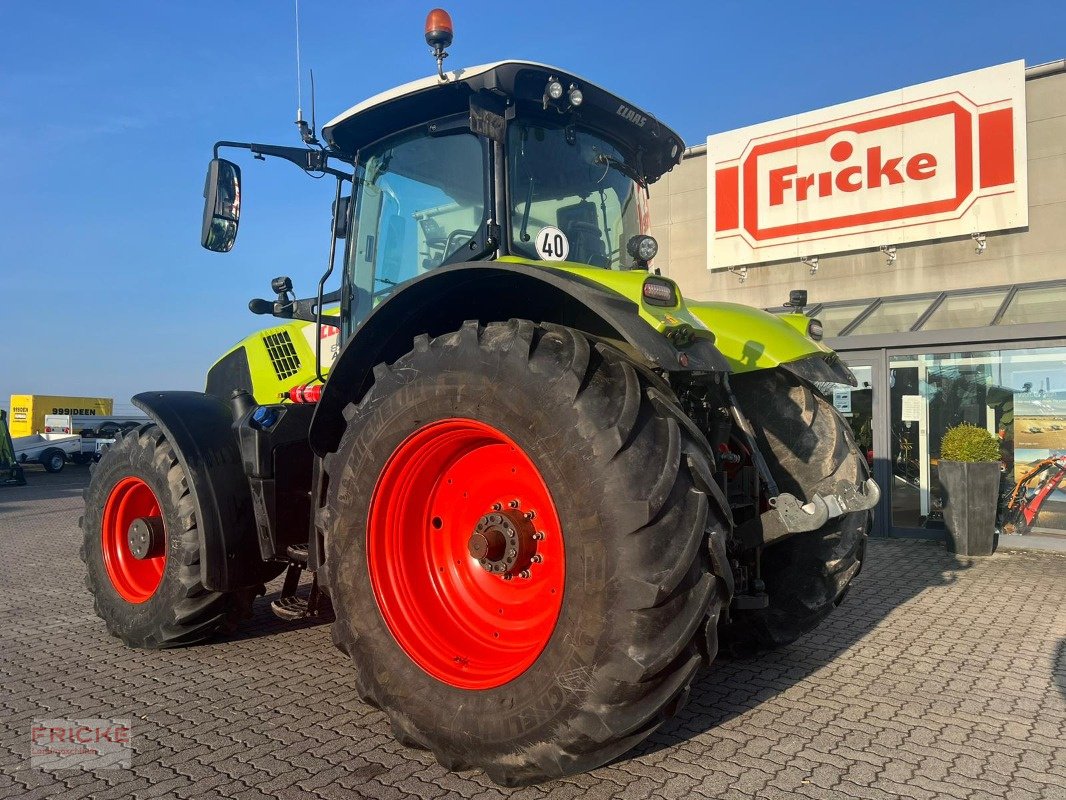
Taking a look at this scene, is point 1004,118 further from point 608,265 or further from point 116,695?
point 116,695

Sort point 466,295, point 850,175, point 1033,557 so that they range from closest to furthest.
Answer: point 466,295 → point 1033,557 → point 850,175

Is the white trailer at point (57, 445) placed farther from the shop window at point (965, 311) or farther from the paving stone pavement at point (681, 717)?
the shop window at point (965, 311)

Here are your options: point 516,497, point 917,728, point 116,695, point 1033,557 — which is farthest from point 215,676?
point 1033,557

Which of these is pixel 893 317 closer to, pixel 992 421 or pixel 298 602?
pixel 992 421

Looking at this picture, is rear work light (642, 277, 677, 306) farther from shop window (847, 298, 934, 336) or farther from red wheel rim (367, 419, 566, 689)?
shop window (847, 298, 934, 336)

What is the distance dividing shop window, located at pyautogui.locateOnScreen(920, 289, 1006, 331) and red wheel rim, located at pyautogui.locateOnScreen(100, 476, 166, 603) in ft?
26.8

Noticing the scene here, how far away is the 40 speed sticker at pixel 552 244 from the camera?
A: 356 centimetres

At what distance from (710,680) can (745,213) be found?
10.1m

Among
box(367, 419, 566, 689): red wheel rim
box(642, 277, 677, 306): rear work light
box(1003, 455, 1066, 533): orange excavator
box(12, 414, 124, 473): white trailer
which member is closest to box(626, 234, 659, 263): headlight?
box(642, 277, 677, 306): rear work light

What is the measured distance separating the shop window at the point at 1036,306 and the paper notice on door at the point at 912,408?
123 centimetres

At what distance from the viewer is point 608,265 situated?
3984 mm

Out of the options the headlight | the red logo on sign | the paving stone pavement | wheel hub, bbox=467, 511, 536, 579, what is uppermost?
the red logo on sign

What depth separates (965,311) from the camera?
924 centimetres

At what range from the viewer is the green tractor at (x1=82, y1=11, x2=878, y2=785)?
2.45m
